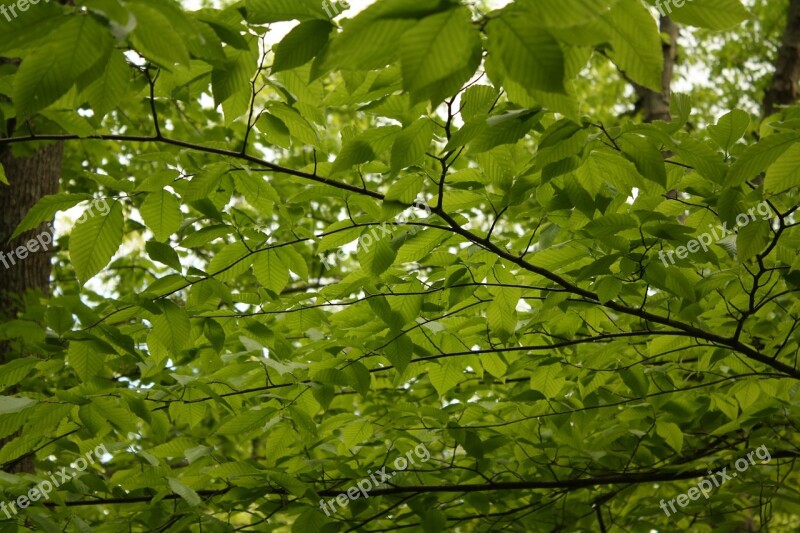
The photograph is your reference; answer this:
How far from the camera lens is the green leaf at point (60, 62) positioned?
104 cm

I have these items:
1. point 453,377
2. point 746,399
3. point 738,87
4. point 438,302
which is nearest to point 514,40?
point 438,302

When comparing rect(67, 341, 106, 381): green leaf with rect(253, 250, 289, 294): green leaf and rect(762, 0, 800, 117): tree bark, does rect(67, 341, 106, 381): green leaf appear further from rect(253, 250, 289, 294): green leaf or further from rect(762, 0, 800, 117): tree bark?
rect(762, 0, 800, 117): tree bark

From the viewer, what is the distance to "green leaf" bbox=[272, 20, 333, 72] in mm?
1316

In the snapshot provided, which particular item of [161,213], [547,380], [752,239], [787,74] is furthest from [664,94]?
[161,213]

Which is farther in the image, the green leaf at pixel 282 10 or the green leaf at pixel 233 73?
the green leaf at pixel 233 73

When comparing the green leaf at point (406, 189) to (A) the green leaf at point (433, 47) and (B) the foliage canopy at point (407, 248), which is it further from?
(A) the green leaf at point (433, 47)

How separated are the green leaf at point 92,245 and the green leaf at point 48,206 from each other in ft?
0.28

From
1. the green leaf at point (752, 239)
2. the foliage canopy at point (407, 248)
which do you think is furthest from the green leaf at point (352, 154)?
the green leaf at point (752, 239)

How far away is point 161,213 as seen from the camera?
1.89 m

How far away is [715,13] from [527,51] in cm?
45

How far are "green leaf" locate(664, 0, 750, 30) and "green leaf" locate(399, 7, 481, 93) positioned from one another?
493mm

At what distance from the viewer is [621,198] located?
78.4 inches

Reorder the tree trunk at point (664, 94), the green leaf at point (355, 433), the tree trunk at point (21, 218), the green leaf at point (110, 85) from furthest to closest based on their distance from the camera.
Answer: the tree trunk at point (664, 94) < the tree trunk at point (21, 218) < the green leaf at point (355, 433) < the green leaf at point (110, 85)

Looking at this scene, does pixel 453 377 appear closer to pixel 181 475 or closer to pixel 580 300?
pixel 580 300
